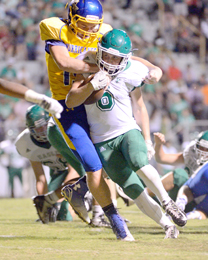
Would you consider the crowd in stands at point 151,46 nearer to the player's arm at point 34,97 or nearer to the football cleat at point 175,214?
the football cleat at point 175,214

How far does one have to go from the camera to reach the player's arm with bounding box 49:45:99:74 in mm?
3568

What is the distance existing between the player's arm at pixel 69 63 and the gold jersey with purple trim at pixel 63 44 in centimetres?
14

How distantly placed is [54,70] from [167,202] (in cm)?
141

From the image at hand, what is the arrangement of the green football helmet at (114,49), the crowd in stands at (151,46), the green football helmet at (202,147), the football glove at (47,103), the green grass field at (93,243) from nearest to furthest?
1. the green grass field at (93,243)
2. the football glove at (47,103)
3. the green football helmet at (114,49)
4. the green football helmet at (202,147)
5. the crowd in stands at (151,46)

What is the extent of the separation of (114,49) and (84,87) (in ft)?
1.20

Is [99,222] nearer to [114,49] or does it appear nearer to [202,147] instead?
[202,147]

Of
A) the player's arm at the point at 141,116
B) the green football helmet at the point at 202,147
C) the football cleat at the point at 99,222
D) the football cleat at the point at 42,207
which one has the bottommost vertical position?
the football cleat at the point at 42,207

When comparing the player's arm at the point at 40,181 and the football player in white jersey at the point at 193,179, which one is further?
the player's arm at the point at 40,181

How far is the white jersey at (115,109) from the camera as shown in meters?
3.72

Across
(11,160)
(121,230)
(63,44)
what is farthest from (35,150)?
(11,160)

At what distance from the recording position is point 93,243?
11.4ft

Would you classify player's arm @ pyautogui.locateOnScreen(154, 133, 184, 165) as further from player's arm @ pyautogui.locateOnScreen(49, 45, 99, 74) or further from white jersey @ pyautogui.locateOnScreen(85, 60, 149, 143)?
player's arm @ pyautogui.locateOnScreen(49, 45, 99, 74)

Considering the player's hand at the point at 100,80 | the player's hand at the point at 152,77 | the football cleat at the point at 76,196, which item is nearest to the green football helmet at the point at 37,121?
the football cleat at the point at 76,196

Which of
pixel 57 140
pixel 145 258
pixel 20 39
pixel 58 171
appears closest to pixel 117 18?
pixel 20 39
